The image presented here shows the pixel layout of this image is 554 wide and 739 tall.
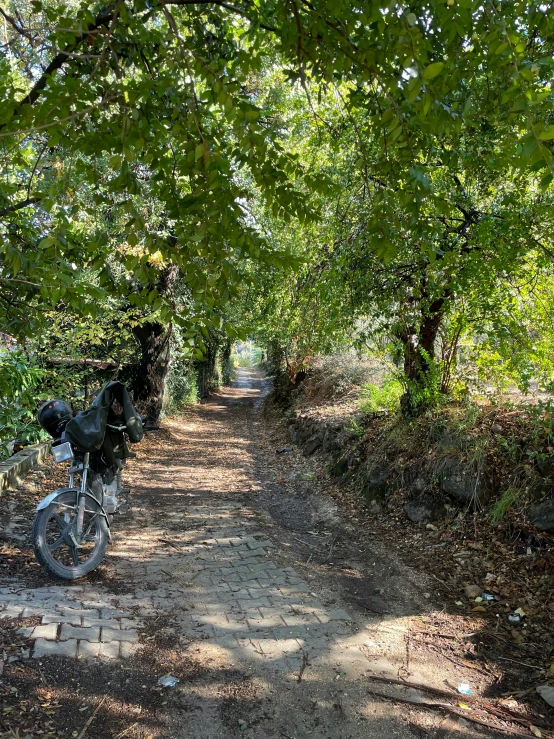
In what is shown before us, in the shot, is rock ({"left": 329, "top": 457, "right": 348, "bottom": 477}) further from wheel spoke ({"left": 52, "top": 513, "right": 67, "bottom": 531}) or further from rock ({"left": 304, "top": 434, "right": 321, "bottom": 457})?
wheel spoke ({"left": 52, "top": 513, "right": 67, "bottom": 531})

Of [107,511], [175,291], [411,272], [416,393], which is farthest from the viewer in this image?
[175,291]

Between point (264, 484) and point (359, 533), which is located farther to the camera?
point (264, 484)

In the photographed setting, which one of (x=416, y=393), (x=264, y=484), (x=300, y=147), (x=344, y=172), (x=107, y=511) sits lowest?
(x=264, y=484)

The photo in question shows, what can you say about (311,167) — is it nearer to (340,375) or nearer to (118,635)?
(118,635)

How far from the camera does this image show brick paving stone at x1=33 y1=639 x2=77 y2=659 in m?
3.37

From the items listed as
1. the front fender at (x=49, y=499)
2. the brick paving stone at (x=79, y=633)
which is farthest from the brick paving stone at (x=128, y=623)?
the front fender at (x=49, y=499)

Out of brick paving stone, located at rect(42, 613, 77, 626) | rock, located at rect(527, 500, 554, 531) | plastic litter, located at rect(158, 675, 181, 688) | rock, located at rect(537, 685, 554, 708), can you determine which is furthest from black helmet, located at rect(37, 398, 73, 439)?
rock, located at rect(527, 500, 554, 531)

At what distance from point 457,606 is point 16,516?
15.0ft

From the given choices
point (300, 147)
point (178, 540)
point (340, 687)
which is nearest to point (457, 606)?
point (340, 687)

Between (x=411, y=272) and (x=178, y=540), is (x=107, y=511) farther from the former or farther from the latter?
(x=411, y=272)

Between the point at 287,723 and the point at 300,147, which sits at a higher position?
the point at 300,147

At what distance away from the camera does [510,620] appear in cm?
439

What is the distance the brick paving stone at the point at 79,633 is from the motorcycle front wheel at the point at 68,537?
843mm

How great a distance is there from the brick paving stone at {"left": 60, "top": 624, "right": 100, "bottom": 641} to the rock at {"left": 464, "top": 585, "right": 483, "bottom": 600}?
3.06 m
